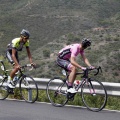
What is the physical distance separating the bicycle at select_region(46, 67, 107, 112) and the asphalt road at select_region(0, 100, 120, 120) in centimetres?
23

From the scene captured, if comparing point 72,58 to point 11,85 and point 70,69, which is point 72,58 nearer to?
point 70,69

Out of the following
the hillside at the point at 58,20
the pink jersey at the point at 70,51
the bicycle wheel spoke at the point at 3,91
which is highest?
the hillside at the point at 58,20

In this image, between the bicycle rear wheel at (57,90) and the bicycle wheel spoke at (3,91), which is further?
the bicycle wheel spoke at (3,91)

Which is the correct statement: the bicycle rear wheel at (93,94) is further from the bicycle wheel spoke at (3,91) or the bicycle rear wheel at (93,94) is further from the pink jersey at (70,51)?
the bicycle wheel spoke at (3,91)

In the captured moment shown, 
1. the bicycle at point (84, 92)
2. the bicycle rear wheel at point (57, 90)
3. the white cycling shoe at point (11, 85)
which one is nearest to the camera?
the bicycle at point (84, 92)

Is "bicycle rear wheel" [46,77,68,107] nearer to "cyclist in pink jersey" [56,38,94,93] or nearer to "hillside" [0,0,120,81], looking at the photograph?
"cyclist in pink jersey" [56,38,94,93]

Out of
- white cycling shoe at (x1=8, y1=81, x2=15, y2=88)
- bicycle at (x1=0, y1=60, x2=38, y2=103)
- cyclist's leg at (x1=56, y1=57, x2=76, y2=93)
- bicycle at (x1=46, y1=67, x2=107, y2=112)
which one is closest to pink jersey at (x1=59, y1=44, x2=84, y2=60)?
cyclist's leg at (x1=56, y1=57, x2=76, y2=93)

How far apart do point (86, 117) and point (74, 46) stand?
1670 millimetres

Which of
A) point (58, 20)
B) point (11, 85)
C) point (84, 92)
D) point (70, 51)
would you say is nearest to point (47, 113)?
point (84, 92)

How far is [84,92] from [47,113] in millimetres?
969

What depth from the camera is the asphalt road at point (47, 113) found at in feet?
20.0

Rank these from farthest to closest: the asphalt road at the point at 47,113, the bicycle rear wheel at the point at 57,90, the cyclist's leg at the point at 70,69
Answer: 1. the bicycle rear wheel at the point at 57,90
2. the cyclist's leg at the point at 70,69
3. the asphalt road at the point at 47,113

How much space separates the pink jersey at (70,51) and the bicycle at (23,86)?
971 millimetres

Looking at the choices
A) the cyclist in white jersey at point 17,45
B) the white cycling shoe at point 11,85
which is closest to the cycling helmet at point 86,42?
the cyclist in white jersey at point 17,45
